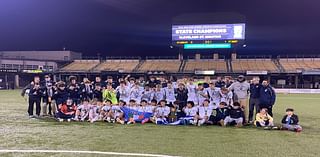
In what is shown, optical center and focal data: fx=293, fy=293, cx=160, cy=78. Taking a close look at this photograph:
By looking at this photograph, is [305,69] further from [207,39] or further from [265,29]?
[207,39]

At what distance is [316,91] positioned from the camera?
33969 millimetres

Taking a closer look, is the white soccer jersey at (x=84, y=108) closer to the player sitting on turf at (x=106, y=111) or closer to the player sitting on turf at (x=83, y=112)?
the player sitting on turf at (x=83, y=112)

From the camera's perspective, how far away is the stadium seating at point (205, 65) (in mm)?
45697

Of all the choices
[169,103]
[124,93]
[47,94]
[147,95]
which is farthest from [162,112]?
[47,94]

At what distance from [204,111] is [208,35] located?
93.4ft

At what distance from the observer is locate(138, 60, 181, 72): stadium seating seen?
47375mm

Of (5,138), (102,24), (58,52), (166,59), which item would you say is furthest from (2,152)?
(58,52)

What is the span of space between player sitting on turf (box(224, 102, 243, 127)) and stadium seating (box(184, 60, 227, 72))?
118 ft

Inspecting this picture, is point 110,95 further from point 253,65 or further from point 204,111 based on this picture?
point 253,65

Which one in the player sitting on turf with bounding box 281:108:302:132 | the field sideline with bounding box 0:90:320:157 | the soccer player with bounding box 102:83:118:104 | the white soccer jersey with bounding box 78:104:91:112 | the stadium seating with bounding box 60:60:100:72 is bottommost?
the field sideline with bounding box 0:90:320:157

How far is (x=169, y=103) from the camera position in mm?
10555

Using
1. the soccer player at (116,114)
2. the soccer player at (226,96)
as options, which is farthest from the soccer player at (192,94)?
the soccer player at (116,114)

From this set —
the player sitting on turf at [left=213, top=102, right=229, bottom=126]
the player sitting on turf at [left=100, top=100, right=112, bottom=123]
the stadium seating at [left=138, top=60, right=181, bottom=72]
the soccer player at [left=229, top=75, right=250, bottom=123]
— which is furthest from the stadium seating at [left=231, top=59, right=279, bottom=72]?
the player sitting on turf at [left=100, top=100, right=112, bottom=123]

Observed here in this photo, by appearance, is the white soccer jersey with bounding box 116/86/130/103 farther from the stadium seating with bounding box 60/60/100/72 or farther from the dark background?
the stadium seating with bounding box 60/60/100/72
